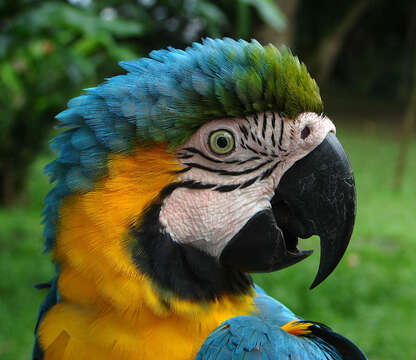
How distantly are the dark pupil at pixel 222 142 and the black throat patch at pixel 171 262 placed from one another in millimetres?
150

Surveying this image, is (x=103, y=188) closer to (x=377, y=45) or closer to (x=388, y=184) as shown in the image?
(x=388, y=184)

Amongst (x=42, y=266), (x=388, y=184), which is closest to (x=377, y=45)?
(x=388, y=184)

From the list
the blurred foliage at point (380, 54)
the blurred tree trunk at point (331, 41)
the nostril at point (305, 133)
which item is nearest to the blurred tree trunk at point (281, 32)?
the blurred tree trunk at point (331, 41)

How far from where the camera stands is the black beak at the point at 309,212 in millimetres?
1250

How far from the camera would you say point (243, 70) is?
1.20 m

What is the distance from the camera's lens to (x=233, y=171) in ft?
4.12

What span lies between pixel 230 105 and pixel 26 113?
192 inches

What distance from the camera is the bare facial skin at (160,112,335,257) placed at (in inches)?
48.8

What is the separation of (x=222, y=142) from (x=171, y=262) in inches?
13.3

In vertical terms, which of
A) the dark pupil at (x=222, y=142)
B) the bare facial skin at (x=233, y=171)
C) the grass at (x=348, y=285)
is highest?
the dark pupil at (x=222, y=142)

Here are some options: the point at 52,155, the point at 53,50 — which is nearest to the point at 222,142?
the point at 53,50

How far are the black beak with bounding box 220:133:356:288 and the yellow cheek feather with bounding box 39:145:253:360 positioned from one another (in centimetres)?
19

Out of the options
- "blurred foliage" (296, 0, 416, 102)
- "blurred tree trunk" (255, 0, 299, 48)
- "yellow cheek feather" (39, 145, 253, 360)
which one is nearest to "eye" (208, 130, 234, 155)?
"yellow cheek feather" (39, 145, 253, 360)

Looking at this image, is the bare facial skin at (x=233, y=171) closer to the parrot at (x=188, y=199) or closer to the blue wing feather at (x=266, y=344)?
the parrot at (x=188, y=199)
